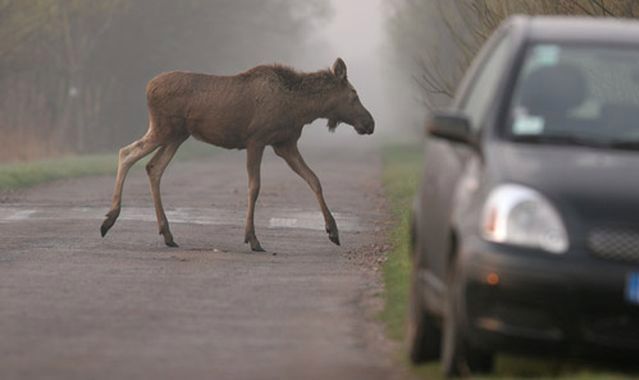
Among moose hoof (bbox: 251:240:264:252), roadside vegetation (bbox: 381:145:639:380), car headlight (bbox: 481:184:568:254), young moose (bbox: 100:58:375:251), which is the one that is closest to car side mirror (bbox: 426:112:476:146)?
car headlight (bbox: 481:184:568:254)

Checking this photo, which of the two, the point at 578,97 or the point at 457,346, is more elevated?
the point at 578,97

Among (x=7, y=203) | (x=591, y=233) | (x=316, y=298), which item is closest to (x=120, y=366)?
(x=591, y=233)

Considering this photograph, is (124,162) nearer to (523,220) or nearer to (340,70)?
(340,70)

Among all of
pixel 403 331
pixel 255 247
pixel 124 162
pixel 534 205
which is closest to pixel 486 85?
pixel 534 205

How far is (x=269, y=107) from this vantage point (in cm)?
1977

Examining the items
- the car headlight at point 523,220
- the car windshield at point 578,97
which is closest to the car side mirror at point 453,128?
the car windshield at point 578,97

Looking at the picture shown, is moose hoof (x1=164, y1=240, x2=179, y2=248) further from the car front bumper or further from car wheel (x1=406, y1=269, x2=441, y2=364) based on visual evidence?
the car front bumper

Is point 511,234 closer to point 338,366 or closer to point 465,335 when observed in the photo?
point 465,335

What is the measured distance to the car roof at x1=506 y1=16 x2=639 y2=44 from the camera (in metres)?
9.95

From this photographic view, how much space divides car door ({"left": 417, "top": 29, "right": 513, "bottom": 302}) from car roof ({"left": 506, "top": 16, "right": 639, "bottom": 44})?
0.13m

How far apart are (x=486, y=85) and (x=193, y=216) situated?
44.7 feet

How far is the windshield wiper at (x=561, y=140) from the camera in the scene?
9.35 meters

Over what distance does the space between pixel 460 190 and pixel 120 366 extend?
6.89 ft

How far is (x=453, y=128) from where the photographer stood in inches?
372
